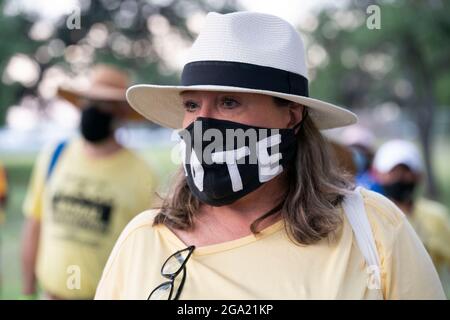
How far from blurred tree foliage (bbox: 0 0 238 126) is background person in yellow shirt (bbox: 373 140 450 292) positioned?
13548 millimetres

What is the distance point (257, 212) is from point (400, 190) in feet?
10.1

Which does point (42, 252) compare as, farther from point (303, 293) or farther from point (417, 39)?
point (417, 39)

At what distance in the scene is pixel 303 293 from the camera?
2162 mm

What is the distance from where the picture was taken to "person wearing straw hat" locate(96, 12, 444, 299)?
221 cm

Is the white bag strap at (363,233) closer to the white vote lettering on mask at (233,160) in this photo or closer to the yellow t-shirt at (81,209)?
the white vote lettering on mask at (233,160)

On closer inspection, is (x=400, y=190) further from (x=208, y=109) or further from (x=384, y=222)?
(x=208, y=109)

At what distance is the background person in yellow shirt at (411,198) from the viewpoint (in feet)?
16.9

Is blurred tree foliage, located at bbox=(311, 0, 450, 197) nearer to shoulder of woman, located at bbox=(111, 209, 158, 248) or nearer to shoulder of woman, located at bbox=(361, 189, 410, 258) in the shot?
shoulder of woman, located at bbox=(361, 189, 410, 258)

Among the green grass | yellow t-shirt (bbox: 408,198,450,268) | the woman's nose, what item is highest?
the woman's nose

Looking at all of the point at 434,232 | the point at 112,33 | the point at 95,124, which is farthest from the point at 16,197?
the point at 434,232

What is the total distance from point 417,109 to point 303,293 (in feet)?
59.0

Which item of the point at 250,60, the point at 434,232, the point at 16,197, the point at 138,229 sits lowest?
the point at 16,197

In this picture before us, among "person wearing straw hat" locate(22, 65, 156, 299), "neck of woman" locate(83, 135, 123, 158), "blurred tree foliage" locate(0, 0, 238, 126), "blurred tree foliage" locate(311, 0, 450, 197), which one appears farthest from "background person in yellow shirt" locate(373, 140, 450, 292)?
"blurred tree foliage" locate(0, 0, 238, 126)

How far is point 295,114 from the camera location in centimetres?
254
